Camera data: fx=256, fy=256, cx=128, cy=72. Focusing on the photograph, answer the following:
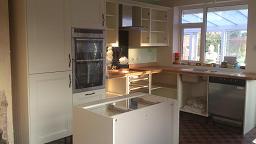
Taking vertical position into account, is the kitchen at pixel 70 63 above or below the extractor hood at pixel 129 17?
below

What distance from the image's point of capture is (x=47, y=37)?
122 inches

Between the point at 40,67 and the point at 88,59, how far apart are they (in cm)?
72

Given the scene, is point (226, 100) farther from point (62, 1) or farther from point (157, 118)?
point (62, 1)

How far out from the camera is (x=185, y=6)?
540 cm

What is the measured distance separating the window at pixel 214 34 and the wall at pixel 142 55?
2.20 feet

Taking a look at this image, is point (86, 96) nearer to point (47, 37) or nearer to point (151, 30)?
point (47, 37)

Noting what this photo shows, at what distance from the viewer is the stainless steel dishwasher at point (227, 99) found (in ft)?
13.3

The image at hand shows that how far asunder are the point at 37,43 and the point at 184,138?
2.46 metres

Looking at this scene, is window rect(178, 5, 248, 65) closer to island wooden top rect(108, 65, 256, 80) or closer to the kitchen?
the kitchen

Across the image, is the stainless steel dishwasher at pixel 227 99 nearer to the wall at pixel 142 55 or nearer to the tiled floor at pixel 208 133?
the tiled floor at pixel 208 133

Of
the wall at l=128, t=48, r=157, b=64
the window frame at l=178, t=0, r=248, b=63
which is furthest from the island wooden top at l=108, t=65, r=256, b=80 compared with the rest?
the wall at l=128, t=48, r=157, b=64

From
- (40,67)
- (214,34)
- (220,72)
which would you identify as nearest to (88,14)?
(40,67)

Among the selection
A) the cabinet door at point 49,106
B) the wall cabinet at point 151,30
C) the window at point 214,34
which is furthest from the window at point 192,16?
the cabinet door at point 49,106

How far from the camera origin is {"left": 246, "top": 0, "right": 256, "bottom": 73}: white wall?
4.39 meters
